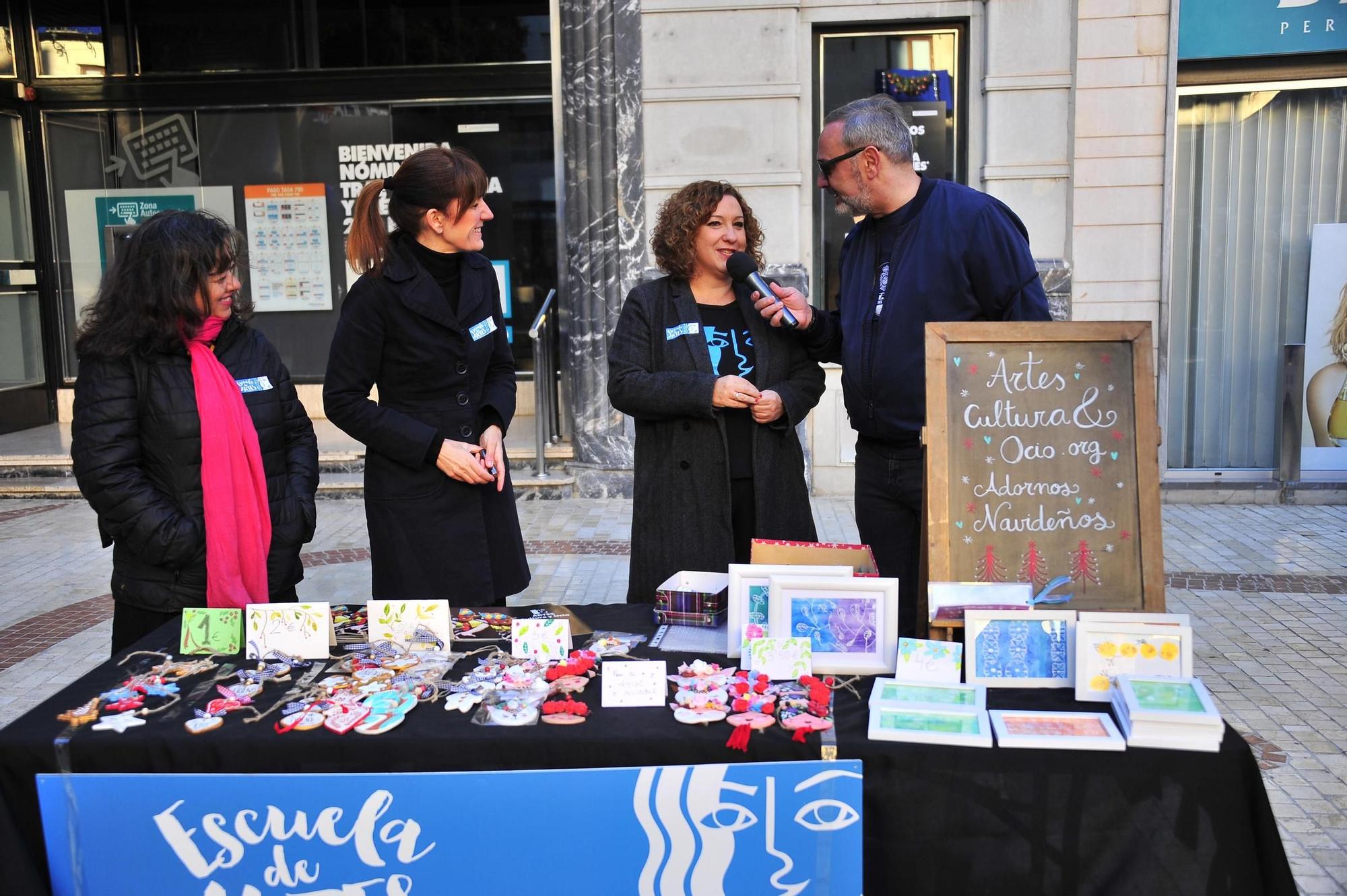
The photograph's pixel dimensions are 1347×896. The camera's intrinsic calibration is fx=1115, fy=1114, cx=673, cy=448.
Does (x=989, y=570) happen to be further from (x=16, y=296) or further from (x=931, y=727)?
(x=16, y=296)

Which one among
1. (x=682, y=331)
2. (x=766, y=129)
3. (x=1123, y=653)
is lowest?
(x=1123, y=653)

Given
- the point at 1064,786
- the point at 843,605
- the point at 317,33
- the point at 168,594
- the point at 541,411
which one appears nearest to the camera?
the point at 1064,786

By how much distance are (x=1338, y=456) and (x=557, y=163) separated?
5.67 meters

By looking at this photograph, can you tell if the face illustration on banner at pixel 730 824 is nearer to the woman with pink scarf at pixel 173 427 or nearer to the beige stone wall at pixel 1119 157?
the woman with pink scarf at pixel 173 427

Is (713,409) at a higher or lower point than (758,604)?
higher

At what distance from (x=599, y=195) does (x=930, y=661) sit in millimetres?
5826

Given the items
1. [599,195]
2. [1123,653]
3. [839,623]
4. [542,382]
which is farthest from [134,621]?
[599,195]

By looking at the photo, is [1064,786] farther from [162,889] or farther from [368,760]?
[162,889]

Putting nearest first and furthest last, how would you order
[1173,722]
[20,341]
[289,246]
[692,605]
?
[1173,722]
[692,605]
[289,246]
[20,341]

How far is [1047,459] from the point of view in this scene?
2535 millimetres

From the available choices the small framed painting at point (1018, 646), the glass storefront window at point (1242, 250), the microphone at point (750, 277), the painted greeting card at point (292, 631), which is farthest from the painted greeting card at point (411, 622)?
the glass storefront window at point (1242, 250)

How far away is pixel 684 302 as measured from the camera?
3.40 metres

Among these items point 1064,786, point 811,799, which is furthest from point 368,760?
point 1064,786

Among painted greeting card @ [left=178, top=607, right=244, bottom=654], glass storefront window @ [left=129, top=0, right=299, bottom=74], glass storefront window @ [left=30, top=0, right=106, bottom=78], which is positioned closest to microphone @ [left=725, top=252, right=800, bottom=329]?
painted greeting card @ [left=178, top=607, right=244, bottom=654]
